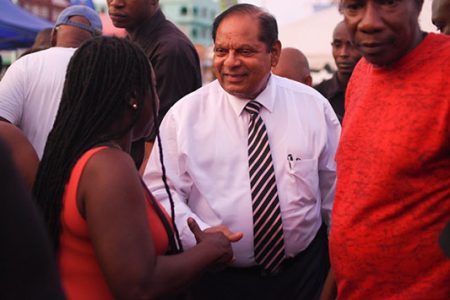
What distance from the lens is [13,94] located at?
3.17 meters

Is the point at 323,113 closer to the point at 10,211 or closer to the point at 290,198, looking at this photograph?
the point at 290,198

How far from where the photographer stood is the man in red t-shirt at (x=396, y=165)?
1.88 meters

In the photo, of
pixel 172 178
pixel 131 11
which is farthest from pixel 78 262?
pixel 131 11

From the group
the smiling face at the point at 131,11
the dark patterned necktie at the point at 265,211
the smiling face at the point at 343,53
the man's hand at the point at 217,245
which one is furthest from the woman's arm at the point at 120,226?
the smiling face at the point at 343,53

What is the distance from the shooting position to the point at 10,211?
3.53ft

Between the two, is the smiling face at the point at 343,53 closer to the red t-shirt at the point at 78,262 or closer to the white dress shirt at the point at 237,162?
the white dress shirt at the point at 237,162

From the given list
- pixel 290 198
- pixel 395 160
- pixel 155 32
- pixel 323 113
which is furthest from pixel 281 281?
pixel 155 32

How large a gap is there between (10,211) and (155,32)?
3.16 meters

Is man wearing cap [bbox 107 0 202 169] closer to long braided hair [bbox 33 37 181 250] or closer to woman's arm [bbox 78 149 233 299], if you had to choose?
long braided hair [bbox 33 37 181 250]

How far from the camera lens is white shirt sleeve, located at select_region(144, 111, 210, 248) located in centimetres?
267

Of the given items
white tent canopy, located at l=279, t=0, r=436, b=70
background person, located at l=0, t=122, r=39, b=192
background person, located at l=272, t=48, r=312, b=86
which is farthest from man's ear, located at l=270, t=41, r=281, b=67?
white tent canopy, located at l=279, t=0, r=436, b=70

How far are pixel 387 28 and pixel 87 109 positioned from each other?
1027 mm

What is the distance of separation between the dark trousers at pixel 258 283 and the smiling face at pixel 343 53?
2114mm

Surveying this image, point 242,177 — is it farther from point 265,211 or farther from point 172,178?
point 172,178
